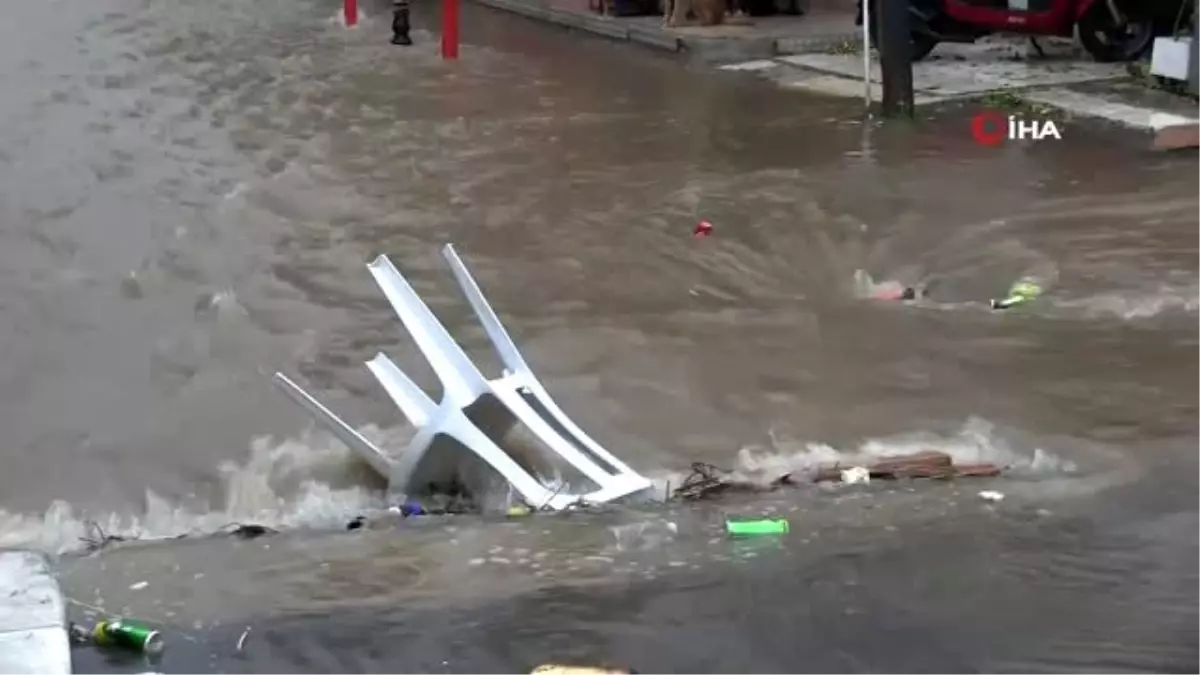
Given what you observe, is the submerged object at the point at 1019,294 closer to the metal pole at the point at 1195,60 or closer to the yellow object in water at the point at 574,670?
the yellow object in water at the point at 574,670

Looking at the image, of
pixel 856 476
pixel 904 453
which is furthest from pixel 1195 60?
pixel 856 476

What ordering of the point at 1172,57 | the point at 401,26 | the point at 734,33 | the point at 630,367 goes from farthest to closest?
the point at 401,26, the point at 734,33, the point at 1172,57, the point at 630,367

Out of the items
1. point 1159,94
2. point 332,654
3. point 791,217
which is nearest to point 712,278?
point 791,217

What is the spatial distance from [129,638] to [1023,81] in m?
12.1

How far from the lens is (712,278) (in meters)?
9.08

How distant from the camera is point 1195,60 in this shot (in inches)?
527

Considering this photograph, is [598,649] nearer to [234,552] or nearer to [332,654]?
[332,654]

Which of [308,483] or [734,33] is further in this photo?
[734,33]

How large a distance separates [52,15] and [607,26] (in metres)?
10.4

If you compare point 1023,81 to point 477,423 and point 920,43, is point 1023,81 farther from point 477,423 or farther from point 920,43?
point 477,423

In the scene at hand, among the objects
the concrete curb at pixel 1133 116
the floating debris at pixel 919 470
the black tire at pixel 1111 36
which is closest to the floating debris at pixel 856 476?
the floating debris at pixel 919 470

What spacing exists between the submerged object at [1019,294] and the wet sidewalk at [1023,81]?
399 cm

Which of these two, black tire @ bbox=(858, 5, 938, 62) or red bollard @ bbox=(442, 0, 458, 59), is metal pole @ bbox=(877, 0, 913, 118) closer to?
black tire @ bbox=(858, 5, 938, 62)

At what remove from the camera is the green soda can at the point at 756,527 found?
5250 mm
